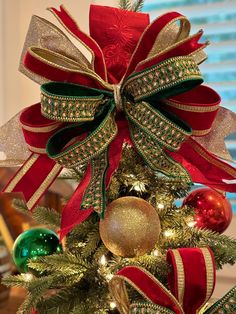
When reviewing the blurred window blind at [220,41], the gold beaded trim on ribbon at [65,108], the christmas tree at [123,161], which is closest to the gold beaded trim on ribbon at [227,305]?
the christmas tree at [123,161]

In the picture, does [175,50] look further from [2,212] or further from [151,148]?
[2,212]

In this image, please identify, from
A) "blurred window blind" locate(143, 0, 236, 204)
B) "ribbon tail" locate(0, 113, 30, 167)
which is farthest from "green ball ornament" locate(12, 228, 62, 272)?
"blurred window blind" locate(143, 0, 236, 204)

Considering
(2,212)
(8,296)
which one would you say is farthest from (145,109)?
(2,212)

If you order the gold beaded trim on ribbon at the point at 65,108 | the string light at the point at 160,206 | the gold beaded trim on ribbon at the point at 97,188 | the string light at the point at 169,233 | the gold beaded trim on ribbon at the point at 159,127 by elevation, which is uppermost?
the gold beaded trim on ribbon at the point at 65,108

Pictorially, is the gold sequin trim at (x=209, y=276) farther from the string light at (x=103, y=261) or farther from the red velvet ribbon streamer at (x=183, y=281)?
the string light at (x=103, y=261)

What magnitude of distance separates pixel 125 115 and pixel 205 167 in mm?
120

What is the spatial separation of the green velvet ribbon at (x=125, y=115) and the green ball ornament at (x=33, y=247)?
173 mm

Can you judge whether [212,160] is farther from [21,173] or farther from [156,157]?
[21,173]

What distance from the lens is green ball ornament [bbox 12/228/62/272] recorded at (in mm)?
693

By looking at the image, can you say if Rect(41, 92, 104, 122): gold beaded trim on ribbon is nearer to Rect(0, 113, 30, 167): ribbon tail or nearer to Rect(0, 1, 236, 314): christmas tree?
Rect(0, 1, 236, 314): christmas tree

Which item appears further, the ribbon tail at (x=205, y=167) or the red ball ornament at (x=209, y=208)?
the red ball ornament at (x=209, y=208)

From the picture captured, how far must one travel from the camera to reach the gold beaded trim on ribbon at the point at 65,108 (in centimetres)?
53

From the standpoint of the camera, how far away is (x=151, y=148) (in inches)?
22.1

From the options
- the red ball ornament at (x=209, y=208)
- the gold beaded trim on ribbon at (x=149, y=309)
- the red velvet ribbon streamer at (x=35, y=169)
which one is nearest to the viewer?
the gold beaded trim on ribbon at (x=149, y=309)
